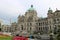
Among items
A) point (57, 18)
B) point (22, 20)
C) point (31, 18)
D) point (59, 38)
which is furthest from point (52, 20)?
point (59, 38)

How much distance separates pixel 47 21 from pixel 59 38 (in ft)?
131

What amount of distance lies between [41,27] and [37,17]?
6.39m

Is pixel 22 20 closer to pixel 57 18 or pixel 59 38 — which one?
pixel 57 18

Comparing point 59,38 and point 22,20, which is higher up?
point 22,20

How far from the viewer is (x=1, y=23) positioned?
111 m

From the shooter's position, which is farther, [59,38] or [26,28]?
[26,28]

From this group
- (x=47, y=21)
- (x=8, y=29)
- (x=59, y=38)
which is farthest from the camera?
(x=8, y=29)

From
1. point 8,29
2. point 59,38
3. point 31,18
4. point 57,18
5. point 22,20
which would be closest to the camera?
point 59,38

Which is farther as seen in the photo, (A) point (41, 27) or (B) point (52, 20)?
(A) point (41, 27)

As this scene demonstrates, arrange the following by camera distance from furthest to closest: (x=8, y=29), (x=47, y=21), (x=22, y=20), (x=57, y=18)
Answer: (x=8, y=29) → (x=22, y=20) → (x=47, y=21) → (x=57, y=18)

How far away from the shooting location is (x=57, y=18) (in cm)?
7462

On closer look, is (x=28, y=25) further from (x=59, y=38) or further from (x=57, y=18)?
(x=59, y=38)

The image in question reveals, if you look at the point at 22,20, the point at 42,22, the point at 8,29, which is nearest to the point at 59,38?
A: the point at 42,22

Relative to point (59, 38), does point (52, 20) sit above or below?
above
